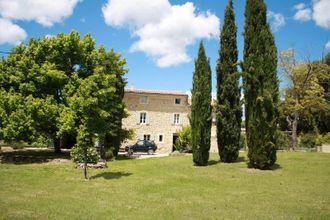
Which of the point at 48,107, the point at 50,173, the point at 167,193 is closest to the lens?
the point at 167,193

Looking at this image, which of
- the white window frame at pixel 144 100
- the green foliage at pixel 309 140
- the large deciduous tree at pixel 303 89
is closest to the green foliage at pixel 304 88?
the large deciduous tree at pixel 303 89

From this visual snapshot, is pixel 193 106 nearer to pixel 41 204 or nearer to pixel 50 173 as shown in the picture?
pixel 50 173

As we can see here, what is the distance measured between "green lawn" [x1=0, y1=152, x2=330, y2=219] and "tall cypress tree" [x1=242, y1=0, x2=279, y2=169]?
4.05 feet

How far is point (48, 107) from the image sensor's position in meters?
23.4

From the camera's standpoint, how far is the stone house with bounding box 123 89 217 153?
41.7m

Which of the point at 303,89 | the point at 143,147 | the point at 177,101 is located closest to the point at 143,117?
the point at 177,101

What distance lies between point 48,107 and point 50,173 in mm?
6580

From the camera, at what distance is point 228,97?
2219 cm

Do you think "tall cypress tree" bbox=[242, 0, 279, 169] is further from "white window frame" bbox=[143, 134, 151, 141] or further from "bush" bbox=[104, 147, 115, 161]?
"white window frame" bbox=[143, 134, 151, 141]

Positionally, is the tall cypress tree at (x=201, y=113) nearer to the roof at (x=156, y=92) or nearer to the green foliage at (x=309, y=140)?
the roof at (x=156, y=92)

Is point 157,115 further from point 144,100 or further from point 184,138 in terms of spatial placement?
point 184,138

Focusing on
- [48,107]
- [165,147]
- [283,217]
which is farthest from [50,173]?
[165,147]

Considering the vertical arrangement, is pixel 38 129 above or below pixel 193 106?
below

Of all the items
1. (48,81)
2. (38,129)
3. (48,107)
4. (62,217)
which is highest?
(48,81)
